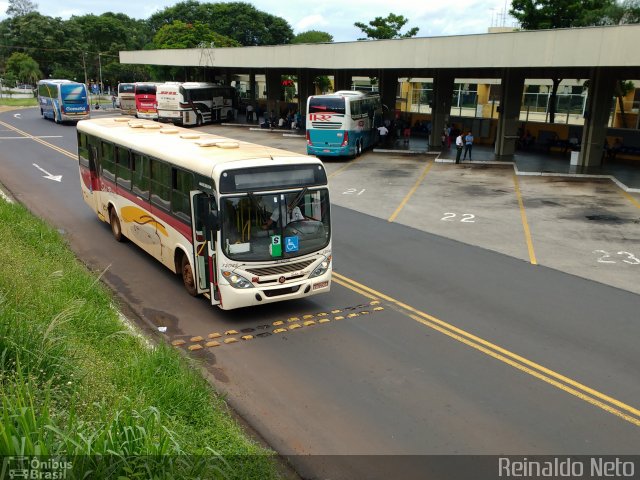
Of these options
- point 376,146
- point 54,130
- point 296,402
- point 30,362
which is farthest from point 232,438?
point 54,130

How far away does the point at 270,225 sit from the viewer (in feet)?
33.0

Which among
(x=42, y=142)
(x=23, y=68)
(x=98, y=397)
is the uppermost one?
(x=23, y=68)

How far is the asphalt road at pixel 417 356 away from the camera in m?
7.11

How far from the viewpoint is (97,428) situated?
5324mm

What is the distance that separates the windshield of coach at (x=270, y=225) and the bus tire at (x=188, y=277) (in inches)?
70.4

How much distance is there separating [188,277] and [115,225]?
16.7 feet

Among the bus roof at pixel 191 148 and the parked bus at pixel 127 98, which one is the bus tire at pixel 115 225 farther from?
the parked bus at pixel 127 98

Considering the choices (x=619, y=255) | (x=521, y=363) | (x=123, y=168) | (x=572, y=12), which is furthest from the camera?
(x=572, y=12)

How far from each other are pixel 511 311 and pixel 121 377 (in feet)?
24.5

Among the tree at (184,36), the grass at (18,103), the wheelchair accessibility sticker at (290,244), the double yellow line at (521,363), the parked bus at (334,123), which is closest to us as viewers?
the double yellow line at (521,363)

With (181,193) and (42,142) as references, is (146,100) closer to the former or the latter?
(42,142)

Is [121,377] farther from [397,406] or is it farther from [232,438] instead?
[397,406]

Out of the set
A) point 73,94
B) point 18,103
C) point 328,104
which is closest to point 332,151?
point 328,104

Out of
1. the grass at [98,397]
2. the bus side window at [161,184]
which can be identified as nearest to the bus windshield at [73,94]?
the bus side window at [161,184]
